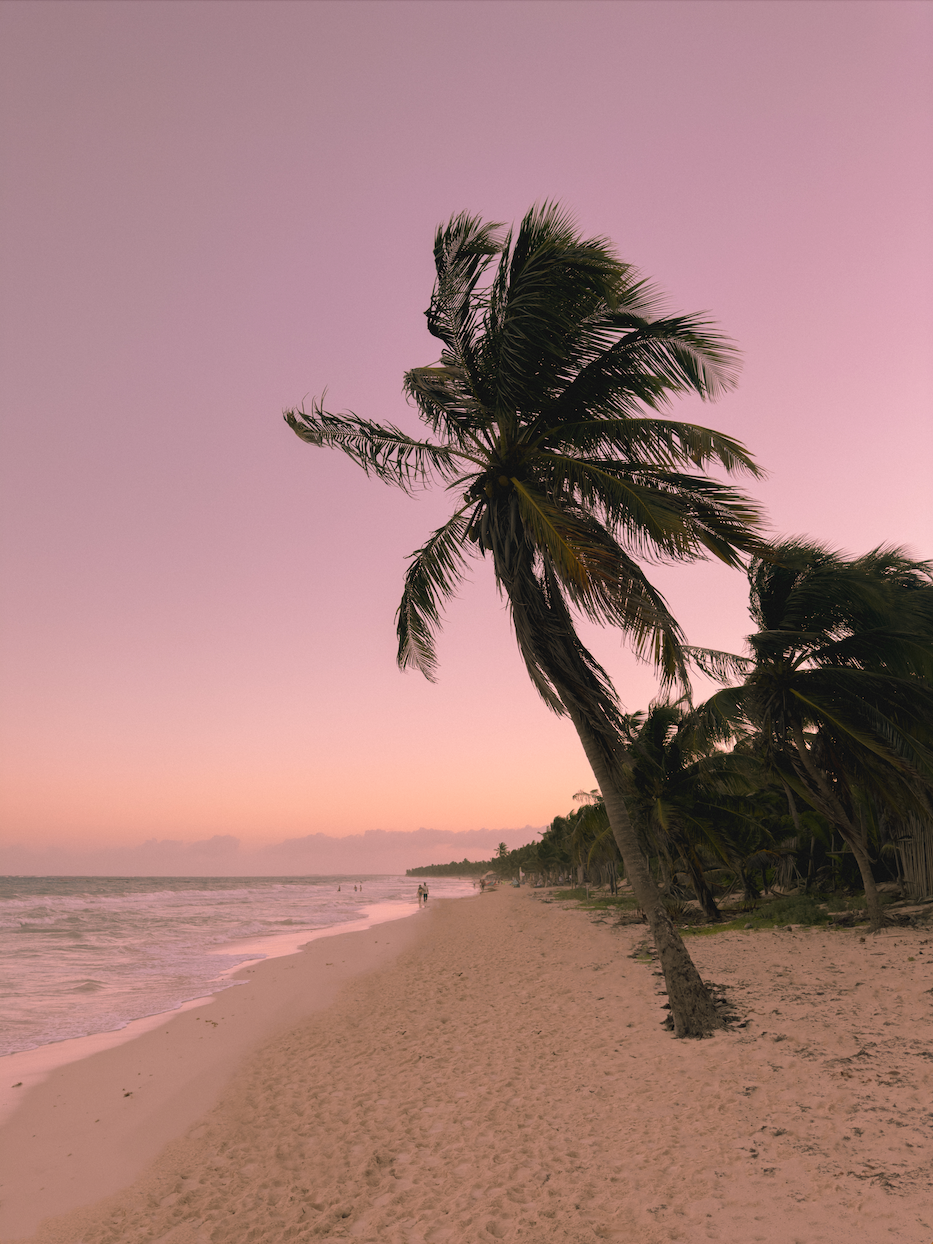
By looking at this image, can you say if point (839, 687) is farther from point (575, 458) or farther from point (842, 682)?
point (575, 458)

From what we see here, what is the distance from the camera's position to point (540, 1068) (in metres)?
6.70

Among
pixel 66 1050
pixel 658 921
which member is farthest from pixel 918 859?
pixel 66 1050

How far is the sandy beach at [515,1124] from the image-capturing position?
400 cm

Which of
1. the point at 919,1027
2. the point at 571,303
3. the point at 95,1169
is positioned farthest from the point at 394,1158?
the point at 571,303

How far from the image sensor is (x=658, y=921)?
7305 millimetres

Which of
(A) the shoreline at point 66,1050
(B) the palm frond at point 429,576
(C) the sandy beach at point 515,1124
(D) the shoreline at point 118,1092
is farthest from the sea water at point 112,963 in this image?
(B) the palm frond at point 429,576

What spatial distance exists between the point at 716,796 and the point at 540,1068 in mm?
14213

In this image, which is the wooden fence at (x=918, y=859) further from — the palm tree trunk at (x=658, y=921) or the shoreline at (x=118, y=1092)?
the shoreline at (x=118, y=1092)

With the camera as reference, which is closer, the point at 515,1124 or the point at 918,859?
the point at 515,1124

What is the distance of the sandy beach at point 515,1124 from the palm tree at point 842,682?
10.7 feet

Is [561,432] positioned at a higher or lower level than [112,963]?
higher

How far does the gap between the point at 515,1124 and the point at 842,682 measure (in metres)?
10.7

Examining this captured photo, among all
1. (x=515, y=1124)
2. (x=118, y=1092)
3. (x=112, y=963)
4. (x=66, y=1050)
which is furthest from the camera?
(x=112, y=963)

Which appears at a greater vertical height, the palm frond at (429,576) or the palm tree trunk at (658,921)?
the palm frond at (429,576)
